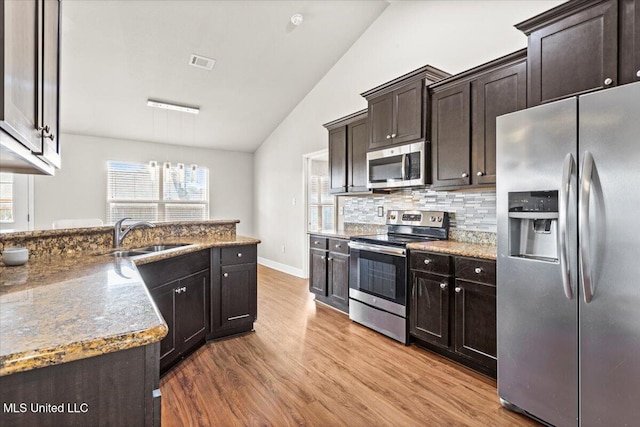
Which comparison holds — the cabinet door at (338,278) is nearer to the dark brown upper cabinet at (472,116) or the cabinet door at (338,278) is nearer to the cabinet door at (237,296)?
the cabinet door at (237,296)

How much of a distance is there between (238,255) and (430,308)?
1.76 metres

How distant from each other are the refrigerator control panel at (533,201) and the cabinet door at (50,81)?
233 centimetres

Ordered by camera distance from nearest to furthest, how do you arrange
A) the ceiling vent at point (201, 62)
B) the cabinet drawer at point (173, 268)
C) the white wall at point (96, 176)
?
the cabinet drawer at point (173, 268)
the ceiling vent at point (201, 62)
the white wall at point (96, 176)

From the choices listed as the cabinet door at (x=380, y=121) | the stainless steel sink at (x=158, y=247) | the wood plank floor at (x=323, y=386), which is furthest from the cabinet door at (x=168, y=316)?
the cabinet door at (x=380, y=121)

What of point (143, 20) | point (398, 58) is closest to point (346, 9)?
point (398, 58)

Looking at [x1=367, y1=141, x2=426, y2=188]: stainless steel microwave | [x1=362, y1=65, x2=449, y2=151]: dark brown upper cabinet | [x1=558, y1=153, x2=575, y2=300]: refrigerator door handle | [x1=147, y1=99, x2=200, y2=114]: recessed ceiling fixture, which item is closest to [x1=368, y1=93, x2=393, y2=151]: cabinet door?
[x1=362, y1=65, x2=449, y2=151]: dark brown upper cabinet

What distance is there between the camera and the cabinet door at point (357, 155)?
3768mm

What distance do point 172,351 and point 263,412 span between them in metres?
0.87

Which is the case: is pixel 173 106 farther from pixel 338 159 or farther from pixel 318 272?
pixel 318 272

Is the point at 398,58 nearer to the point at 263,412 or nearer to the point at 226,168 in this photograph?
the point at 263,412

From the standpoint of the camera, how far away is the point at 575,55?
1.79 metres

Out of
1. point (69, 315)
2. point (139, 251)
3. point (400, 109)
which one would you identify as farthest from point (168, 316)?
point (400, 109)

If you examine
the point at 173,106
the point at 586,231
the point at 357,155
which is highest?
the point at 173,106

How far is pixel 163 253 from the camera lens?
2.21 m
